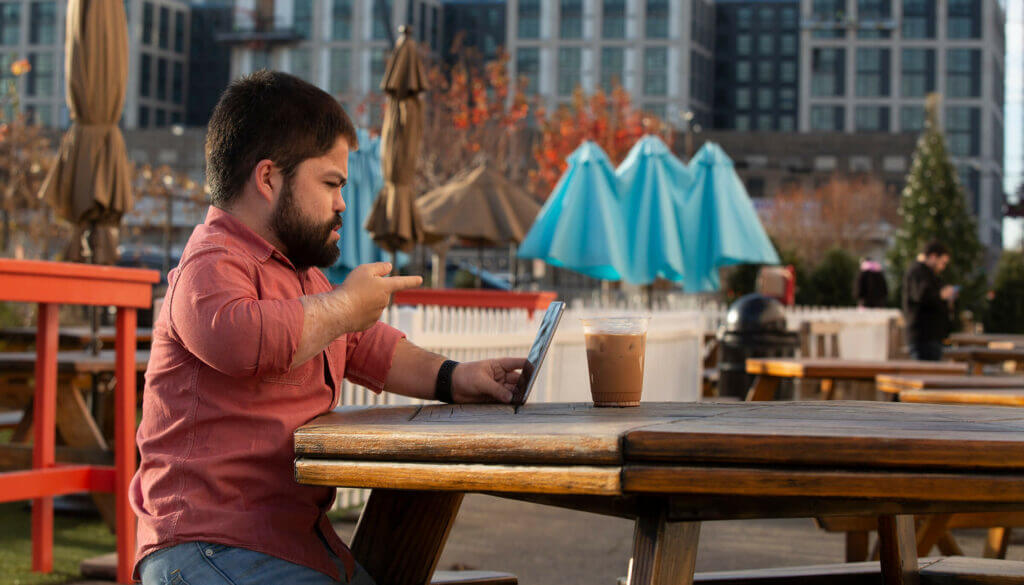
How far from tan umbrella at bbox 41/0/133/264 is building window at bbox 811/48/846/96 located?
8546cm

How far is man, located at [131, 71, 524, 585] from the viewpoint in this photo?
180 cm

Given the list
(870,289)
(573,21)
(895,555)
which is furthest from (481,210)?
(573,21)

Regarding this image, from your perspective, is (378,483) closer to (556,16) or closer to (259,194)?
(259,194)

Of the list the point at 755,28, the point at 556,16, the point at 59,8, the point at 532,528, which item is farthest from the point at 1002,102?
the point at 532,528

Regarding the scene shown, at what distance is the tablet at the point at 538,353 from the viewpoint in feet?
6.85

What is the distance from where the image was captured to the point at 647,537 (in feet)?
5.05

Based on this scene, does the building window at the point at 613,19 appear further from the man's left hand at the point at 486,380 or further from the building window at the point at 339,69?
the man's left hand at the point at 486,380

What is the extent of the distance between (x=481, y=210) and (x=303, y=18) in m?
74.4

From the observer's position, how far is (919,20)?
281ft

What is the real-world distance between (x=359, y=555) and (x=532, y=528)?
11.4ft

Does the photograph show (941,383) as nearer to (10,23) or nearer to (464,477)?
(464,477)

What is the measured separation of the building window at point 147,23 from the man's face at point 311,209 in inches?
3651

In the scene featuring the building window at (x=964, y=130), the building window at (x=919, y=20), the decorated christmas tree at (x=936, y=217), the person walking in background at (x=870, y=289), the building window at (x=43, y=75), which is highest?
the building window at (x=919, y=20)

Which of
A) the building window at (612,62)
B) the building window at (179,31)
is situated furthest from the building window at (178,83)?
the building window at (612,62)
